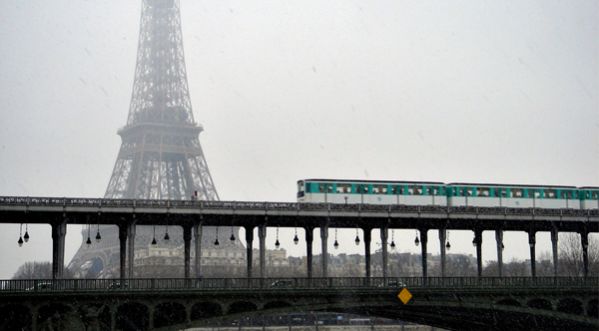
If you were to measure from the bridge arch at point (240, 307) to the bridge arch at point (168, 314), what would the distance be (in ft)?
12.2

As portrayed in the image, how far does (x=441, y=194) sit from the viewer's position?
324 ft

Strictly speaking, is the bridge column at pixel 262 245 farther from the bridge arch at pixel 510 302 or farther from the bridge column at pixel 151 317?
the bridge arch at pixel 510 302

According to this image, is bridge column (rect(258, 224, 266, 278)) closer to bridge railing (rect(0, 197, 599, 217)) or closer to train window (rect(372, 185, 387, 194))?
bridge railing (rect(0, 197, 599, 217))

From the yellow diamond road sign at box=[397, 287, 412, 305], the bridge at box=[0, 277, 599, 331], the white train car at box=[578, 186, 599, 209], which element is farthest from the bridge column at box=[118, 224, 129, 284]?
the white train car at box=[578, 186, 599, 209]

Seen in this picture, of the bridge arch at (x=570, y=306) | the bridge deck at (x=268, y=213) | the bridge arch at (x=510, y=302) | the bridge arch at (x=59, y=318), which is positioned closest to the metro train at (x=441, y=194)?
the bridge deck at (x=268, y=213)

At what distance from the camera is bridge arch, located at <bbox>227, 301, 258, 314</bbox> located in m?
75.3

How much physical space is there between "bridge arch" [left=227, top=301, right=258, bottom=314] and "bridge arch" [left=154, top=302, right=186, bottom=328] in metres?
3.71

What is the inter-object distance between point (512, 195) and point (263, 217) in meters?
32.8

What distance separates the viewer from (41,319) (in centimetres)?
7038

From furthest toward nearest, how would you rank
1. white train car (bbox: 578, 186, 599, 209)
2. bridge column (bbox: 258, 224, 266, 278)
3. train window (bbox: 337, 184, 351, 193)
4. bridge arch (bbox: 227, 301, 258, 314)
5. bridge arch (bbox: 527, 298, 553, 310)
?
white train car (bbox: 578, 186, 599, 209) → train window (bbox: 337, 184, 351, 193) → bridge arch (bbox: 527, 298, 553, 310) → bridge column (bbox: 258, 224, 266, 278) → bridge arch (bbox: 227, 301, 258, 314)

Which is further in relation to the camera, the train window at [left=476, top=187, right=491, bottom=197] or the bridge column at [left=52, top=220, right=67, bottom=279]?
the train window at [left=476, top=187, right=491, bottom=197]

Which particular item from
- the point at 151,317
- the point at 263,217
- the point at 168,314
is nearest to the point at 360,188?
the point at 263,217

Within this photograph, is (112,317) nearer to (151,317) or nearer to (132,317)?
(151,317)

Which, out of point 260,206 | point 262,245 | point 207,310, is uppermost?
point 260,206
